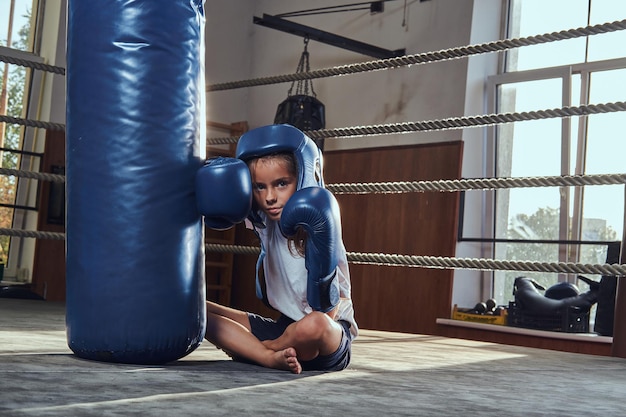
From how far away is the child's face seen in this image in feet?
5.14

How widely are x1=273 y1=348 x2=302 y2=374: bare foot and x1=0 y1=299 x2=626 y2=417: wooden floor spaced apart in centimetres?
2

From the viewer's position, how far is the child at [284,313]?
1.50 metres

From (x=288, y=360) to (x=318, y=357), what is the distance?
0.24 ft

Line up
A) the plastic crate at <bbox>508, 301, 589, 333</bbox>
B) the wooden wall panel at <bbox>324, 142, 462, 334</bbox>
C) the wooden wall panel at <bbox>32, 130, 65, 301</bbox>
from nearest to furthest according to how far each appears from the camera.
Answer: the plastic crate at <bbox>508, 301, 589, 333</bbox>
the wooden wall panel at <bbox>324, 142, 462, 334</bbox>
the wooden wall panel at <bbox>32, 130, 65, 301</bbox>

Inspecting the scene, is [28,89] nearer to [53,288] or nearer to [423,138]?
[53,288]

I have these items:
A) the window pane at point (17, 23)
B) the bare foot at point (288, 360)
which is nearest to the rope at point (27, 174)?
the bare foot at point (288, 360)

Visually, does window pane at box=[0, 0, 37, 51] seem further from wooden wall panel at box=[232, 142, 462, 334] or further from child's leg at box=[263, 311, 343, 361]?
child's leg at box=[263, 311, 343, 361]

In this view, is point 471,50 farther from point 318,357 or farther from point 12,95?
point 12,95

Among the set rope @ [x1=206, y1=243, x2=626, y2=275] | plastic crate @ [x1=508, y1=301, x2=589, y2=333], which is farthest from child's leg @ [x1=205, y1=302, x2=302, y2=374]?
plastic crate @ [x1=508, y1=301, x2=589, y2=333]

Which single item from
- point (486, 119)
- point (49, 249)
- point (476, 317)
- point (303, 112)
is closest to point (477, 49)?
point (486, 119)

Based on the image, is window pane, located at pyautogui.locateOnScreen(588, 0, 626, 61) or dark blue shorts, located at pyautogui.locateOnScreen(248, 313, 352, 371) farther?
window pane, located at pyautogui.locateOnScreen(588, 0, 626, 61)

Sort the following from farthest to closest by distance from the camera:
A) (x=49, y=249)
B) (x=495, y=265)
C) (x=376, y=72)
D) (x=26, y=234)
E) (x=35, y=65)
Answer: (x=376, y=72)
(x=49, y=249)
(x=35, y=65)
(x=26, y=234)
(x=495, y=265)

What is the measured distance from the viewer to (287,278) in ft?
5.25

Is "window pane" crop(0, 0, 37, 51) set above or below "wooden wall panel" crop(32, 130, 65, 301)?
above
